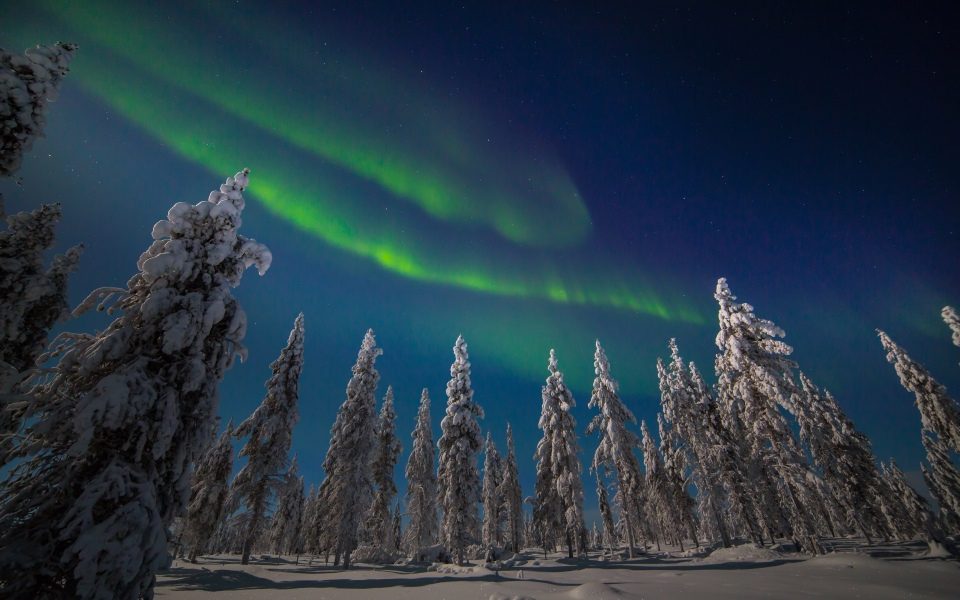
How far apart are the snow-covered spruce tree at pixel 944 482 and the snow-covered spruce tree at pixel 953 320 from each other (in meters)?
13.0

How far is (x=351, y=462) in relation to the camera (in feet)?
82.1

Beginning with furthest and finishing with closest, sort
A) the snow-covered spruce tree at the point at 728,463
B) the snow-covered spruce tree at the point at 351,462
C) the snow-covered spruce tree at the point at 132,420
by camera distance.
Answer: the snow-covered spruce tree at the point at 728,463
the snow-covered spruce tree at the point at 351,462
the snow-covered spruce tree at the point at 132,420

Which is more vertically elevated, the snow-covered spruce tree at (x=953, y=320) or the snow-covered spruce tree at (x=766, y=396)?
the snow-covered spruce tree at (x=953, y=320)

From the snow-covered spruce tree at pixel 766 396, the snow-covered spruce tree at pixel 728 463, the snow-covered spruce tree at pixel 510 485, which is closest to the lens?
the snow-covered spruce tree at pixel 766 396

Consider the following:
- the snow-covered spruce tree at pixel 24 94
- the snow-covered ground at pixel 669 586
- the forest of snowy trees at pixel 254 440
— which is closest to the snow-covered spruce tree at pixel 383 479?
the forest of snowy trees at pixel 254 440

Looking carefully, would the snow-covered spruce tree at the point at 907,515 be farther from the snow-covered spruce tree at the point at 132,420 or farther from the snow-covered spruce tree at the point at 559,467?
the snow-covered spruce tree at the point at 132,420

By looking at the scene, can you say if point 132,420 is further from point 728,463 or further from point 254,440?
point 728,463

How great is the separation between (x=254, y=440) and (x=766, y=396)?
31.3 m

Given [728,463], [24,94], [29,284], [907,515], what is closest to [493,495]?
[728,463]

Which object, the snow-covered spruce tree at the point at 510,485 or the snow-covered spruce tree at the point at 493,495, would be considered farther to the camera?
the snow-covered spruce tree at the point at 493,495

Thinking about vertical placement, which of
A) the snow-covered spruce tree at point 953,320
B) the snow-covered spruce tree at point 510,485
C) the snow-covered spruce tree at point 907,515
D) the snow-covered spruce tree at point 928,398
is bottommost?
the snow-covered spruce tree at point 907,515

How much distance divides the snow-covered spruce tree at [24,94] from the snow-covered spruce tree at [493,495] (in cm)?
4665

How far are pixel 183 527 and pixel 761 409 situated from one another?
36.5 meters

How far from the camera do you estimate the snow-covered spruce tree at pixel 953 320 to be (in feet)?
87.2
